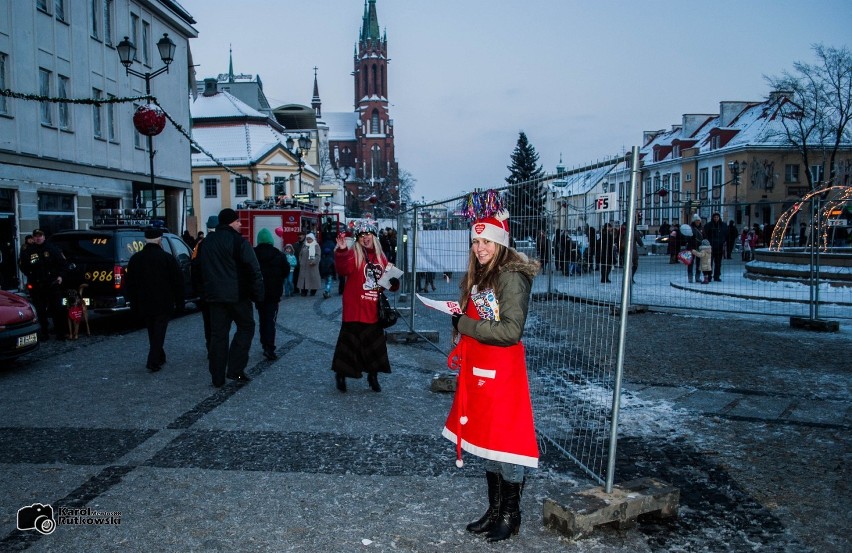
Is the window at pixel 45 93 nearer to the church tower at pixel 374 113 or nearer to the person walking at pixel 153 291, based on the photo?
the person walking at pixel 153 291

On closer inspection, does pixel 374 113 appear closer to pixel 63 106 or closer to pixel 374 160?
pixel 374 160

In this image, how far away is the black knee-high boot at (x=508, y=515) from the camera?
4.25 metres

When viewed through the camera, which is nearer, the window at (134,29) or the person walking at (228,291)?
the person walking at (228,291)

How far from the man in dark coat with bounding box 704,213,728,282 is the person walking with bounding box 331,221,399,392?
10.8 metres

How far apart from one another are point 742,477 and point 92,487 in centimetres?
446

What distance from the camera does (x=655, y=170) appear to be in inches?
3049

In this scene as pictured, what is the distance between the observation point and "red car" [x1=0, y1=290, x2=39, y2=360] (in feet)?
30.8

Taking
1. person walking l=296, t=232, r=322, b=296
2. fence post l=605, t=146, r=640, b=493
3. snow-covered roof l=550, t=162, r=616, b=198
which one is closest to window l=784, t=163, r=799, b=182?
person walking l=296, t=232, r=322, b=296

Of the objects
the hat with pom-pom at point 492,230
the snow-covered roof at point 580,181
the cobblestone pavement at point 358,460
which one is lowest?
the cobblestone pavement at point 358,460

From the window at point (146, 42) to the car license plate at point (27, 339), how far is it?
75.1 feet

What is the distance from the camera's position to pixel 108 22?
2770 centimetres

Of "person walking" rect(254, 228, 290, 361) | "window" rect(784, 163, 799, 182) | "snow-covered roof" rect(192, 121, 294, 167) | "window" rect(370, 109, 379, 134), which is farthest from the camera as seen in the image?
"window" rect(370, 109, 379, 134)

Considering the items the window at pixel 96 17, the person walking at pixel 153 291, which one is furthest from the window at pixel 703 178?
the person walking at pixel 153 291

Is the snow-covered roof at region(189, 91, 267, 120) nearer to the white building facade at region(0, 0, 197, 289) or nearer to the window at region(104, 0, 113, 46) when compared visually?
the white building facade at region(0, 0, 197, 289)
